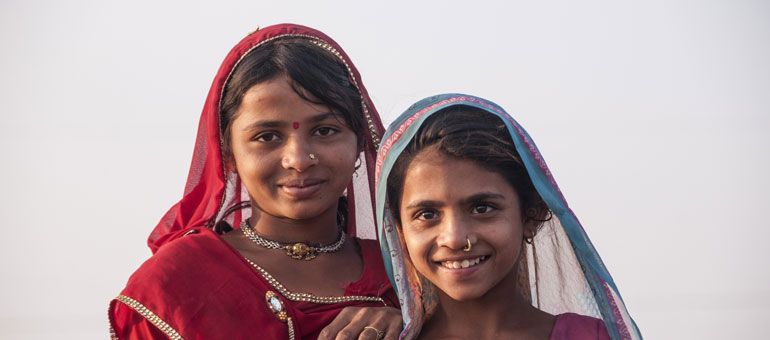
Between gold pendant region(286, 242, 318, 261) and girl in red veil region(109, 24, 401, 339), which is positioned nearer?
girl in red veil region(109, 24, 401, 339)

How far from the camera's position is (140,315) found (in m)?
2.79

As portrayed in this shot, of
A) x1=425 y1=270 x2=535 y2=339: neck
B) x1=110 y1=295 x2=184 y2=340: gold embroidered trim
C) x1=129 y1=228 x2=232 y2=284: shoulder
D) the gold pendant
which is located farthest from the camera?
the gold pendant

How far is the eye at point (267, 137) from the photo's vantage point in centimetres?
289

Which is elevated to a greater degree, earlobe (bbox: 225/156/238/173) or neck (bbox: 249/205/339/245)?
earlobe (bbox: 225/156/238/173)

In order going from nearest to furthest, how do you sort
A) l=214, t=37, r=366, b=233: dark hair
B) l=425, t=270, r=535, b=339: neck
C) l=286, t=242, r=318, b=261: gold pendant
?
l=425, t=270, r=535, b=339: neck, l=214, t=37, r=366, b=233: dark hair, l=286, t=242, r=318, b=261: gold pendant

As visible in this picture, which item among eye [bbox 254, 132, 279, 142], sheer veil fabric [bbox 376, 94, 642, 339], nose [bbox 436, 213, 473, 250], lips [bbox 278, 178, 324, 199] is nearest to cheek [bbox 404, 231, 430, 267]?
nose [bbox 436, 213, 473, 250]

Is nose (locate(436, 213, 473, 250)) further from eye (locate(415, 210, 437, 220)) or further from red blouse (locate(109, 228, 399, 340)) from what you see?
red blouse (locate(109, 228, 399, 340))

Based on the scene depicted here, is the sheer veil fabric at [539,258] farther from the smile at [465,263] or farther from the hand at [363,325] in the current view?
the smile at [465,263]

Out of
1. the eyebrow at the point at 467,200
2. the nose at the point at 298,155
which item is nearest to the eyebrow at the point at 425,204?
the eyebrow at the point at 467,200

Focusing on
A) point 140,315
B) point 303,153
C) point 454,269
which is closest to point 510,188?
point 454,269

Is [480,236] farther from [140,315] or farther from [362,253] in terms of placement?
[140,315]

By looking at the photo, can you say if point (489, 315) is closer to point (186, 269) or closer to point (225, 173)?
point (186, 269)

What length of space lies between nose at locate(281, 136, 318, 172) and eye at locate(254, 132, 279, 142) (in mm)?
50

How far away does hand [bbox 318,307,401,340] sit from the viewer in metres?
2.56
